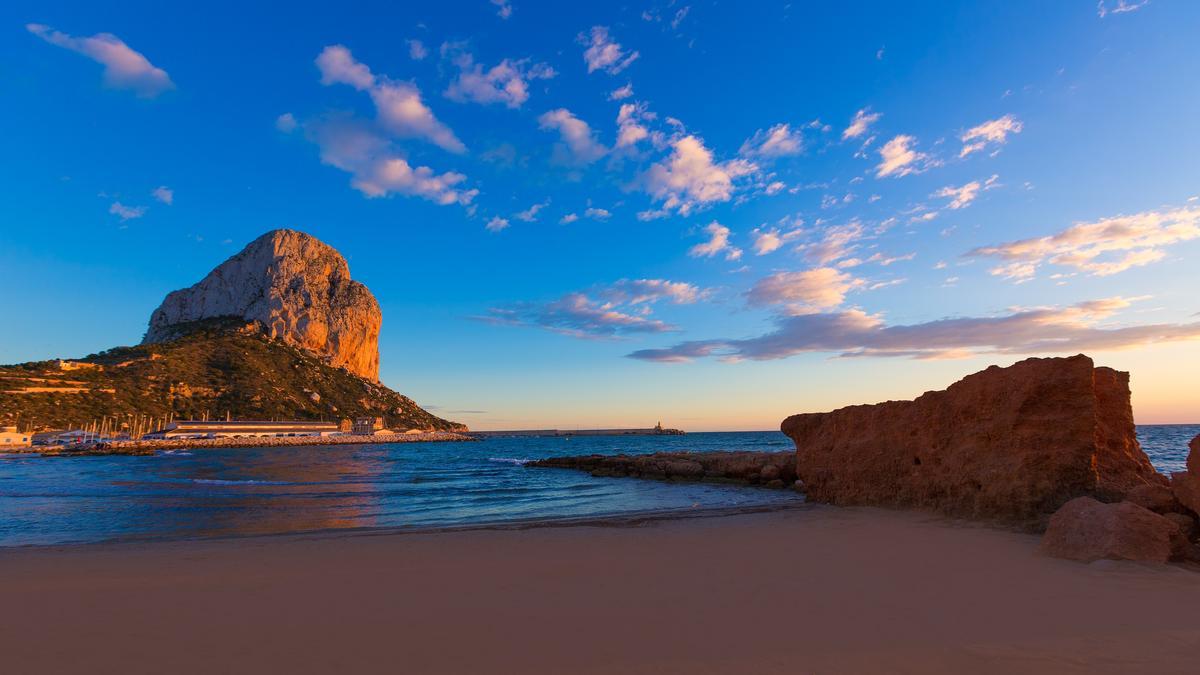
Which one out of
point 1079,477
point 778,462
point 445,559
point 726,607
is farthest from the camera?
point 778,462

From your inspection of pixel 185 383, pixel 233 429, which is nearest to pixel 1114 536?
pixel 233 429

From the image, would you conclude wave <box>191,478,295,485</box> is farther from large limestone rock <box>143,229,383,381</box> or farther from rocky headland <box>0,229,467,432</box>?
large limestone rock <box>143,229,383,381</box>

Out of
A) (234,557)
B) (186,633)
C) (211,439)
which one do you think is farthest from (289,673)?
(211,439)

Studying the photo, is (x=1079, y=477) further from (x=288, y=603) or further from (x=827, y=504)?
(x=288, y=603)

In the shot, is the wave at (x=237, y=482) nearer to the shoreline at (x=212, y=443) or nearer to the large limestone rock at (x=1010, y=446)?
the large limestone rock at (x=1010, y=446)

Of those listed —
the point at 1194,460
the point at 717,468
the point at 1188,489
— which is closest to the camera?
the point at 1194,460

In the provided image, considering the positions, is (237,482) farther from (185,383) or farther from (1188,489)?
(185,383)

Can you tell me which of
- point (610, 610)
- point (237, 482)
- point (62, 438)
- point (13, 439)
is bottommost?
point (237, 482)

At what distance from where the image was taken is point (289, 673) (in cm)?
475

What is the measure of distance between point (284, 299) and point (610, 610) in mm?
158590

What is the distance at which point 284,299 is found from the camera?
14075cm

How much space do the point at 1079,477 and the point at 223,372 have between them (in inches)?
5659

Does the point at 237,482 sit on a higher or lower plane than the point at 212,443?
higher

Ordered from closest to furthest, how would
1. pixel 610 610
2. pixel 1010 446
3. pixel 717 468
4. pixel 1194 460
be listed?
pixel 610 610
pixel 1194 460
pixel 1010 446
pixel 717 468
